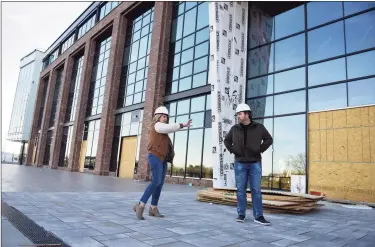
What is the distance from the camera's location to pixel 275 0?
11273mm

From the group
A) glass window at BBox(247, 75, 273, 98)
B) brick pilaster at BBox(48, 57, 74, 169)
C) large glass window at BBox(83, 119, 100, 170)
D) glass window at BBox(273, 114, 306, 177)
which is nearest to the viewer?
glass window at BBox(273, 114, 306, 177)

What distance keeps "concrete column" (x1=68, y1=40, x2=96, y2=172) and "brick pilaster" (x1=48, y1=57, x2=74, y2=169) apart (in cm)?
443

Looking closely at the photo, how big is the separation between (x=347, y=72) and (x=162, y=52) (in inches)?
387

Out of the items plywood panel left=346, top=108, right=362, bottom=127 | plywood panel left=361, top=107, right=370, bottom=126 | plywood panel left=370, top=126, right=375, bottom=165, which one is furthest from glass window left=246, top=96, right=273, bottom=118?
plywood panel left=370, top=126, right=375, bottom=165

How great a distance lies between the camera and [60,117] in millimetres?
26656

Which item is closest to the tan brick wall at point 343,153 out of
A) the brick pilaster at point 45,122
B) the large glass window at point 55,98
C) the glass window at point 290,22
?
the glass window at point 290,22

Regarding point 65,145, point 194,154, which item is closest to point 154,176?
point 194,154

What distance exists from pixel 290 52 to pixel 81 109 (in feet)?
59.6

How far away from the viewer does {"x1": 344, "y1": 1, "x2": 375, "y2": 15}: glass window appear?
337 inches

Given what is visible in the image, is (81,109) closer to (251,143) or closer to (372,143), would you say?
(372,143)

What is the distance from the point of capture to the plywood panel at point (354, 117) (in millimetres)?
8016

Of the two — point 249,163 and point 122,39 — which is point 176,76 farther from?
point 249,163

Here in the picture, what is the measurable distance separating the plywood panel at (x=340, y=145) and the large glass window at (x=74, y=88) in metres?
23.6

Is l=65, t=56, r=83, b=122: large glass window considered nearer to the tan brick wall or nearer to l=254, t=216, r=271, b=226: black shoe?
the tan brick wall
